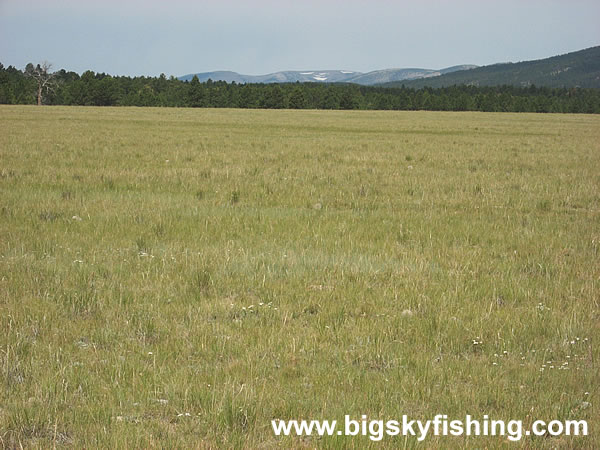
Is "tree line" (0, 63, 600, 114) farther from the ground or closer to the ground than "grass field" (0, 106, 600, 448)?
farther from the ground

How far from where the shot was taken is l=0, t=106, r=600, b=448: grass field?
4348mm

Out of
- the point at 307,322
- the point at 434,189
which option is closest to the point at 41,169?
the point at 434,189

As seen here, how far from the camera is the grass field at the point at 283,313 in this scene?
4.35 meters

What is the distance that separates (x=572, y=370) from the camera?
5105mm

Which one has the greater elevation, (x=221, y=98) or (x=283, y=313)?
(x=221, y=98)

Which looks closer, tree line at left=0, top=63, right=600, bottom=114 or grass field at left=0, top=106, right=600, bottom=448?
grass field at left=0, top=106, right=600, bottom=448

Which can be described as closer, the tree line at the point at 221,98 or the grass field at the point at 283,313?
the grass field at the point at 283,313

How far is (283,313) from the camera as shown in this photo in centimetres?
639

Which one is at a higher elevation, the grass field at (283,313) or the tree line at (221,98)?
the tree line at (221,98)

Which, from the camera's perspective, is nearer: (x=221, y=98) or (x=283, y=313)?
(x=283, y=313)

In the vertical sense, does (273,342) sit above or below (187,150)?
below

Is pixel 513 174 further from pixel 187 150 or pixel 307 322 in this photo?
pixel 307 322

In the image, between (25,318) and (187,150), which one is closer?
(25,318)

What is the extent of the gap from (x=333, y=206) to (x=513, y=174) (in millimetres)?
9201
